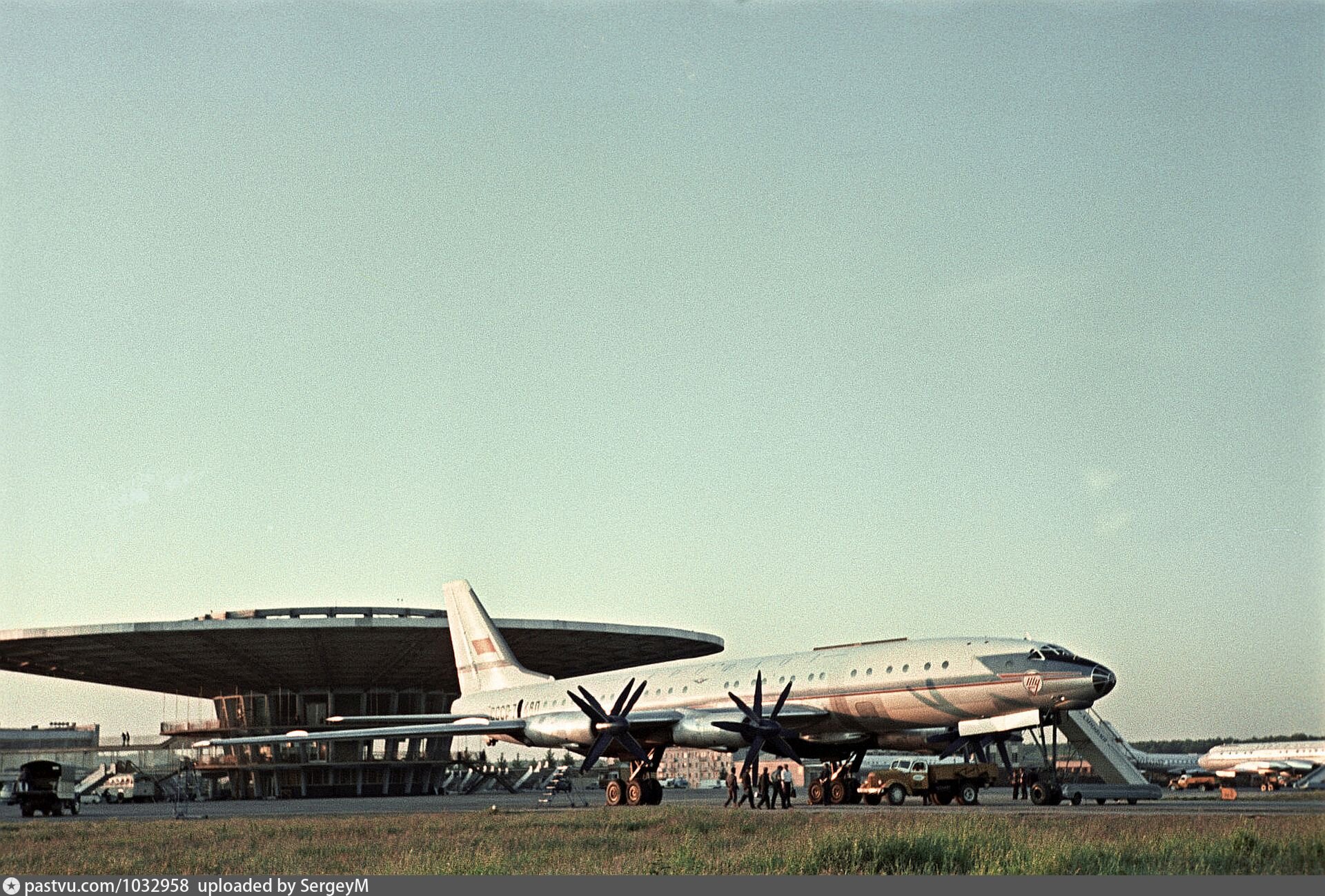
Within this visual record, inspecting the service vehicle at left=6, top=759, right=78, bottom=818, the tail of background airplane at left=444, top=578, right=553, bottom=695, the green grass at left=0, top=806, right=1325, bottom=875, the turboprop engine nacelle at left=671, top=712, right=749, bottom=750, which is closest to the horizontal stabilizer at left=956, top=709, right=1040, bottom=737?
the turboprop engine nacelle at left=671, top=712, right=749, bottom=750

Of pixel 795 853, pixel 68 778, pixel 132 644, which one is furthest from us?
pixel 132 644

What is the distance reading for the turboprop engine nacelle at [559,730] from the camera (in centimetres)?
4269

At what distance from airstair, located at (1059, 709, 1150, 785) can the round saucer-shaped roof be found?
3149 cm

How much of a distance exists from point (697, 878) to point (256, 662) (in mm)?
60145

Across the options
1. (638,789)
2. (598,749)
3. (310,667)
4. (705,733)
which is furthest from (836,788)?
(310,667)

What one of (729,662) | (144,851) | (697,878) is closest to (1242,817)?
(697,878)

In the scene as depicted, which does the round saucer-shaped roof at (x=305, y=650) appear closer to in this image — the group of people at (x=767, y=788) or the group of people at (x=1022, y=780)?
the group of people at (x=767, y=788)

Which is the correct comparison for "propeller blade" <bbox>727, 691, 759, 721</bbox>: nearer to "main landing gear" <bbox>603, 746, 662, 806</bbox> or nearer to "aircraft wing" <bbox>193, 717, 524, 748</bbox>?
"main landing gear" <bbox>603, 746, 662, 806</bbox>

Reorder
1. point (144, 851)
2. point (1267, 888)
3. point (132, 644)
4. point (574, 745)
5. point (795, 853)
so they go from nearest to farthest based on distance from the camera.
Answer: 1. point (1267, 888)
2. point (795, 853)
3. point (144, 851)
4. point (574, 745)
5. point (132, 644)

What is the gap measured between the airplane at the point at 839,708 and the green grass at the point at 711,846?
30.9 feet

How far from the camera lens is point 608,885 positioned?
13.7 metres

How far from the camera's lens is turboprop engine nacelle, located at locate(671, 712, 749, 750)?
40500 mm

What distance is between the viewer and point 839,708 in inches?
1661

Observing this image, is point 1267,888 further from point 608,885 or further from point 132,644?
point 132,644
